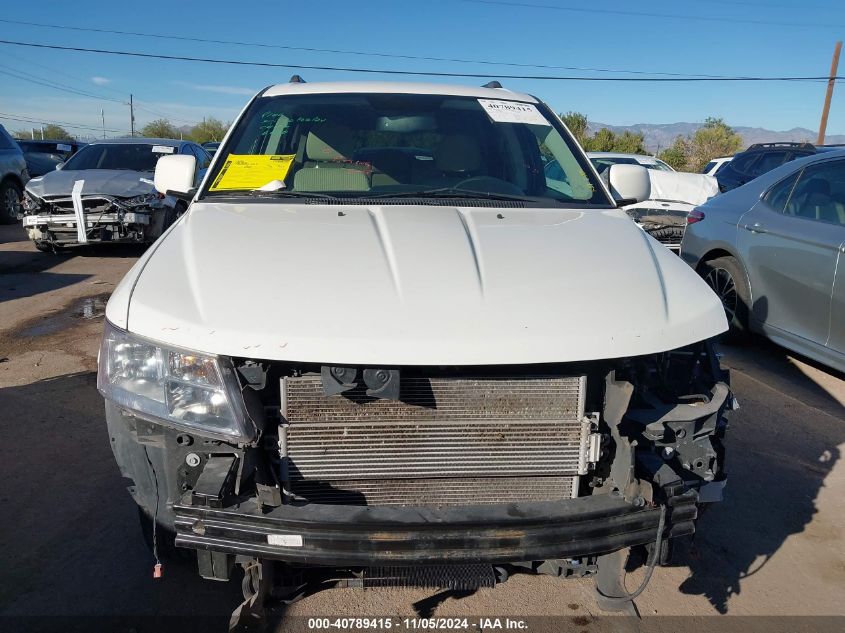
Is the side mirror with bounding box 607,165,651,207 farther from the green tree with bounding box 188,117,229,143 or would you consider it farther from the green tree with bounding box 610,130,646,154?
the green tree with bounding box 188,117,229,143

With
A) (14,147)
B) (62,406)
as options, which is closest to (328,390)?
(62,406)

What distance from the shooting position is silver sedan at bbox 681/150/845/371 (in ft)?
15.1

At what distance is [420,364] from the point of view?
199 centimetres

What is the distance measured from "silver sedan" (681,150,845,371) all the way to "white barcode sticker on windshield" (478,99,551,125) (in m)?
2.30

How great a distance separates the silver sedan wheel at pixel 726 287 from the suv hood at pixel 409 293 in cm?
337

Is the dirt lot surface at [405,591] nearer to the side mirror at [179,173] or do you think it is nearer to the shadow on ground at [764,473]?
the shadow on ground at [764,473]

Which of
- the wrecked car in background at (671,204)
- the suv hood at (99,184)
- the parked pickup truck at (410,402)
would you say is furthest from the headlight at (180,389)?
the suv hood at (99,184)

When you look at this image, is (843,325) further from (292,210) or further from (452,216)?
(292,210)

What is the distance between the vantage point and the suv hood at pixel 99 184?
884 cm

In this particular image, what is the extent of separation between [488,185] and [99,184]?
23.8 feet

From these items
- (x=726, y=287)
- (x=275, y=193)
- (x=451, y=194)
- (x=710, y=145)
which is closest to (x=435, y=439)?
Answer: (x=451, y=194)

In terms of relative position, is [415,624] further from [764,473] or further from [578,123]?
[578,123]

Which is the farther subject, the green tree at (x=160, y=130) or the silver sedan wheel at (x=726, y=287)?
the green tree at (x=160, y=130)

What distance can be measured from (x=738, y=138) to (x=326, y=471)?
43.9m
